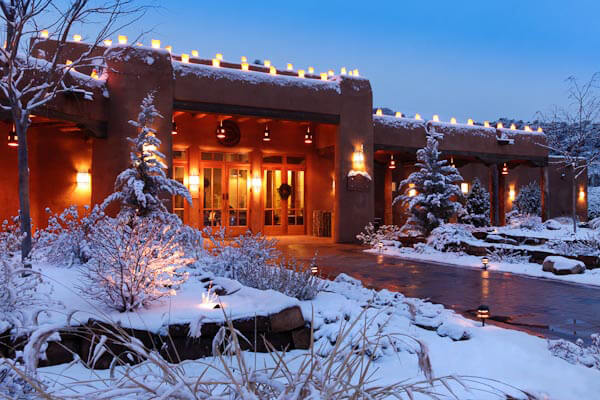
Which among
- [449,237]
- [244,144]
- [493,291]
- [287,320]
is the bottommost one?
[493,291]

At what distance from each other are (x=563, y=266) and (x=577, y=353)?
17.8ft

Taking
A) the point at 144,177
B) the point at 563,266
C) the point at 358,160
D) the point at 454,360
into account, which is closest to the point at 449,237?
the point at 563,266

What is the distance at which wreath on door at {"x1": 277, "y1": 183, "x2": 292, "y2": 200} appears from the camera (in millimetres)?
17297

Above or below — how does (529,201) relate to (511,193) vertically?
below

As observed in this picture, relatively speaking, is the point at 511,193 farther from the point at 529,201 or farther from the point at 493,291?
the point at 493,291

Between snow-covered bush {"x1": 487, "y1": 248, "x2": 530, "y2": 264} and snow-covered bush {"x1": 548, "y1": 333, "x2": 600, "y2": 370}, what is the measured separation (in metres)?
6.43

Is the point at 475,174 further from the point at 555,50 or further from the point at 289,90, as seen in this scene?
the point at 555,50

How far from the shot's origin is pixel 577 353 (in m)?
3.96

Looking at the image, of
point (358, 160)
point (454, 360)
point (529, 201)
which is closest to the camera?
point (454, 360)

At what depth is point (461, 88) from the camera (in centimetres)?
16288

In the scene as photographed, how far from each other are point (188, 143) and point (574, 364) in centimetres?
1361

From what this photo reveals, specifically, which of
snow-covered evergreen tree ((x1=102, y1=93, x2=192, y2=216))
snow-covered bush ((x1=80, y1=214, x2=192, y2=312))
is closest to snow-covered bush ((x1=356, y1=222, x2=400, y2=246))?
snow-covered evergreen tree ((x1=102, y1=93, x2=192, y2=216))

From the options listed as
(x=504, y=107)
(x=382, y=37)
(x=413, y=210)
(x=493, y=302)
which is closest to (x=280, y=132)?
(x=413, y=210)

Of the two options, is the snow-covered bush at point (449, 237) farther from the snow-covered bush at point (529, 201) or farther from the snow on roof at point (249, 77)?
the snow-covered bush at point (529, 201)
